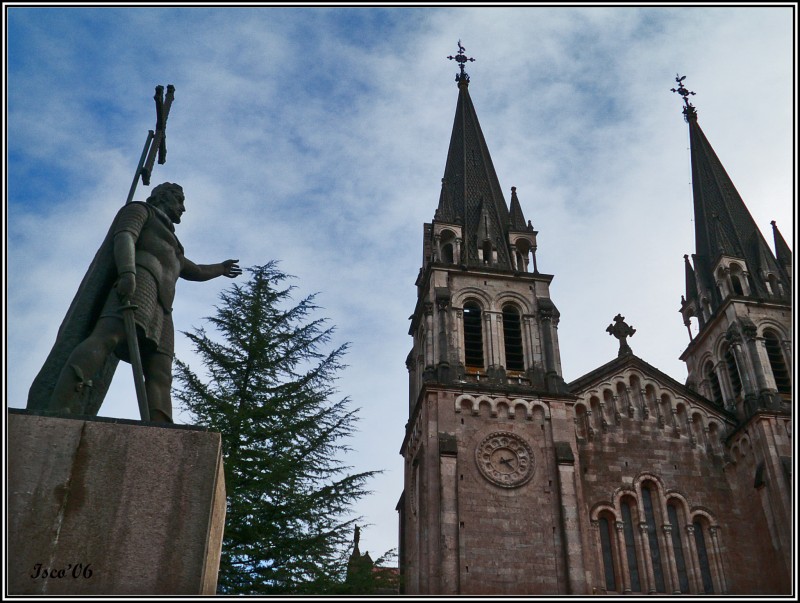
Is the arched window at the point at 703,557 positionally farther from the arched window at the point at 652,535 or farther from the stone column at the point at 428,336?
the stone column at the point at 428,336

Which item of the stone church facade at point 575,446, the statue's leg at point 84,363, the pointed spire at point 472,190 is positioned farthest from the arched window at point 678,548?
the statue's leg at point 84,363

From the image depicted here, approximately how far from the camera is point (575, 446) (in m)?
23.7

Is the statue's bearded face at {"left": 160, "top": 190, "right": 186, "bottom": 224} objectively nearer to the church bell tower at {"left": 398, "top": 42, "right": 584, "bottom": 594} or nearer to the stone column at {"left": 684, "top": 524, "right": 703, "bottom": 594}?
the church bell tower at {"left": 398, "top": 42, "right": 584, "bottom": 594}

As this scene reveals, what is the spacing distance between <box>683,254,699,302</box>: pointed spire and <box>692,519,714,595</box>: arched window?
12165 mm

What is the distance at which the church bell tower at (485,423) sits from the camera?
20703 mm

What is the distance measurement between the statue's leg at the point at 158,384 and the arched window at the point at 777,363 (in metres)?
25.9

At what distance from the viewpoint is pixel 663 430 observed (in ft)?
82.9

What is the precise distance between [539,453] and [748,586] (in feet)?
23.2

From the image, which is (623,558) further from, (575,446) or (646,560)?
(575,446)

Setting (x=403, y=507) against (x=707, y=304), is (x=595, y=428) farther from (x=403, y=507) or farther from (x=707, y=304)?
(x=707, y=304)

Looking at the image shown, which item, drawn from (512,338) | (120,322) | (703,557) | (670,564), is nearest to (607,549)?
(670,564)

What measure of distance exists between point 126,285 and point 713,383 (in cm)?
2828

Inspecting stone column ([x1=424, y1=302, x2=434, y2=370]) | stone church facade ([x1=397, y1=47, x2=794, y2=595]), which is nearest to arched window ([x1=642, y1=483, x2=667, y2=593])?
stone church facade ([x1=397, y1=47, x2=794, y2=595])

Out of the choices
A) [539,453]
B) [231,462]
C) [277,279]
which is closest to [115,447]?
[231,462]
